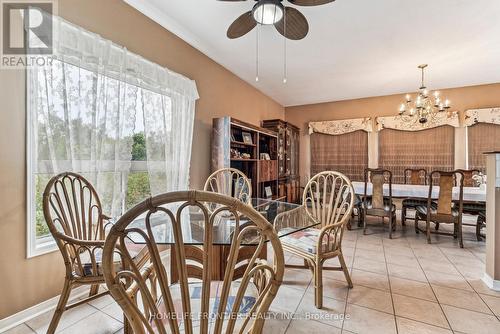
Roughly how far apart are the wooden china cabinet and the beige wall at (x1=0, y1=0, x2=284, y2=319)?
2.02 m

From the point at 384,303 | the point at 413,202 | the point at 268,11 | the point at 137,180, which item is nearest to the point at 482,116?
the point at 413,202

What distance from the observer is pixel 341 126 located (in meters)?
5.71

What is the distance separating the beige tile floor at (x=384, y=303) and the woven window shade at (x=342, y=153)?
2.97m

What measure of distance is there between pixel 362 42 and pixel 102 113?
3089 mm

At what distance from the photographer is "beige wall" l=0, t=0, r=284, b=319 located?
5.09ft

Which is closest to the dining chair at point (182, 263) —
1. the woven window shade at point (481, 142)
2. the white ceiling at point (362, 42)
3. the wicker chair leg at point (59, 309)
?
the wicker chair leg at point (59, 309)

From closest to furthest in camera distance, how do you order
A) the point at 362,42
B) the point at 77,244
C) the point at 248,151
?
the point at 77,244
the point at 362,42
the point at 248,151

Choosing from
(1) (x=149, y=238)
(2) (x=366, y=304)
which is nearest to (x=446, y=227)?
(2) (x=366, y=304)

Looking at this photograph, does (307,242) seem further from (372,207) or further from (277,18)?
(372,207)

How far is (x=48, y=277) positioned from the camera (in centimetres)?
176

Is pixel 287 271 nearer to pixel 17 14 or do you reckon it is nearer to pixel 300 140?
pixel 17 14

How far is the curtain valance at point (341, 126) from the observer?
5.46 m

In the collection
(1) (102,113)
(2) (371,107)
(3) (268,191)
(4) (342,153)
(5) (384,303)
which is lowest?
(5) (384,303)

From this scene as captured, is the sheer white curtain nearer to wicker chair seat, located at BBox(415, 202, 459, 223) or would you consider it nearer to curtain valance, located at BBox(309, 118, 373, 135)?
wicker chair seat, located at BBox(415, 202, 459, 223)
